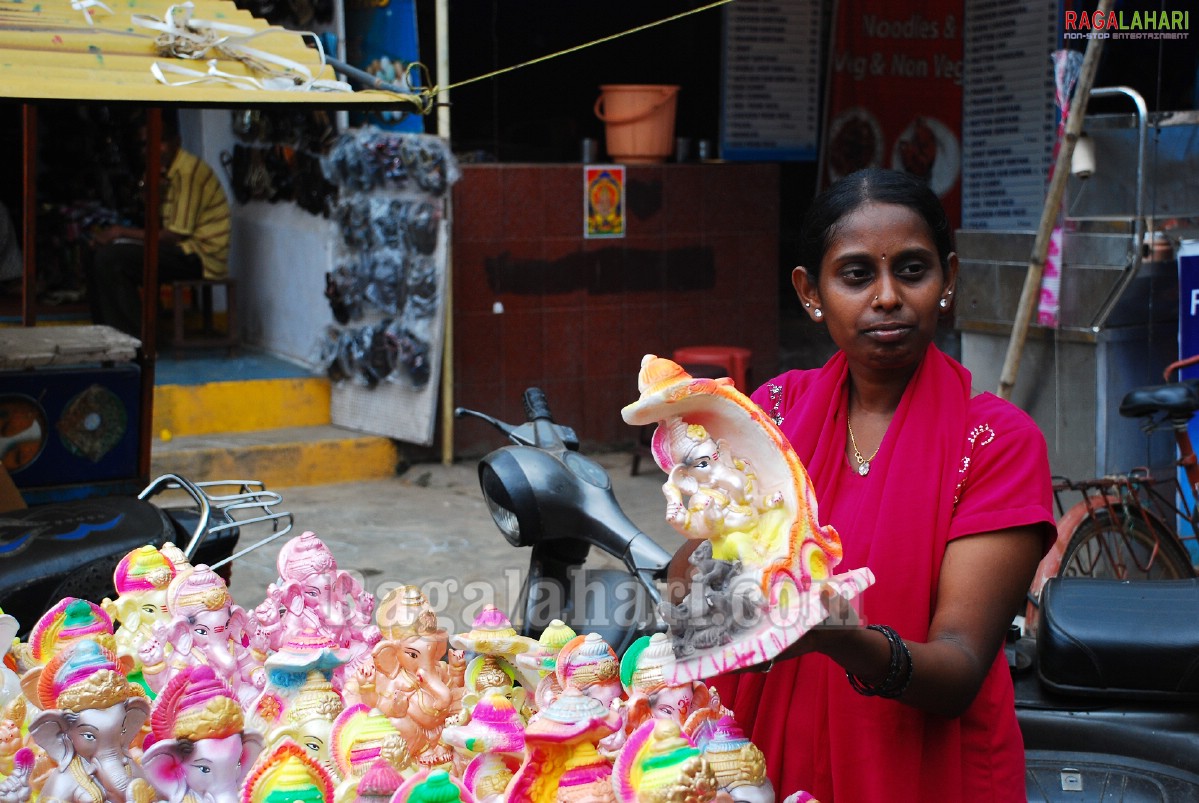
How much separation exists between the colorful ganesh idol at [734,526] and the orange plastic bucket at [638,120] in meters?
5.69

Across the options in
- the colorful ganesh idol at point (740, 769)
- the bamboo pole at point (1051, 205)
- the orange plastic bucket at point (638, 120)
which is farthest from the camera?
the orange plastic bucket at point (638, 120)

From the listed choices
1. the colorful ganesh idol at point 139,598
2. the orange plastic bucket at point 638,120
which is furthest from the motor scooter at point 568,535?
the orange plastic bucket at point 638,120

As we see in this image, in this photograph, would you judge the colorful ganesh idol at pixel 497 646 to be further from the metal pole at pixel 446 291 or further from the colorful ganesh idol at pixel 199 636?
the metal pole at pixel 446 291

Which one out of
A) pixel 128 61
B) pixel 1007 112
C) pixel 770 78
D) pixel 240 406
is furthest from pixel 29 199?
pixel 1007 112

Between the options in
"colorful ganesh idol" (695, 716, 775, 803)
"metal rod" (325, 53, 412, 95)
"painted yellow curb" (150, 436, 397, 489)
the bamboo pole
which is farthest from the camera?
"painted yellow curb" (150, 436, 397, 489)

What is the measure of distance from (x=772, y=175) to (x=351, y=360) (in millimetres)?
2782

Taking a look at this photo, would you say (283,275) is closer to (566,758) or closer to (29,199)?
(29,199)

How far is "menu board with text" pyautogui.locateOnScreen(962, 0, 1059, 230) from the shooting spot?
20.6 ft

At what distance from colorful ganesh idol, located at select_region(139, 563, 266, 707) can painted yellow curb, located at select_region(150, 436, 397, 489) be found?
13.1ft

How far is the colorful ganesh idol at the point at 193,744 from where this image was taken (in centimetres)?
172

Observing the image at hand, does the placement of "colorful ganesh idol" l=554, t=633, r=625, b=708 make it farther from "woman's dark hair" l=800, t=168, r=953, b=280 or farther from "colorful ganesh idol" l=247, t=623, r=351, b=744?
"woman's dark hair" l=800, t=168, r=953, b=280

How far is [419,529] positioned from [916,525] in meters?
4.59

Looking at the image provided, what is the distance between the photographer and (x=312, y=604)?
2.15m

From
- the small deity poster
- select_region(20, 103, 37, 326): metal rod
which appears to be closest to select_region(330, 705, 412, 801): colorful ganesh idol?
select_region(20, 103, 37, 326): metal rod
